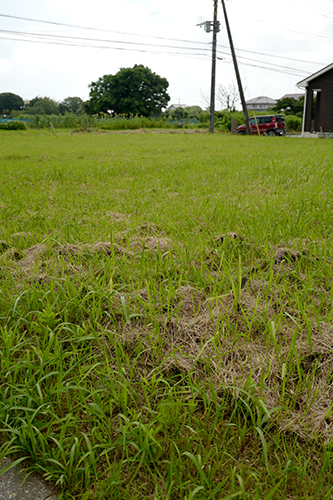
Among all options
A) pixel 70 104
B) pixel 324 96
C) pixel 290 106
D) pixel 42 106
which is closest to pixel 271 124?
pixel 324 96

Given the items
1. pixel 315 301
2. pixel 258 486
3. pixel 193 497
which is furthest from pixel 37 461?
pixel 315 301

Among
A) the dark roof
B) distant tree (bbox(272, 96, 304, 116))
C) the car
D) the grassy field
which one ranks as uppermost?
distant tree (bbox(272, 96, 304, 116))

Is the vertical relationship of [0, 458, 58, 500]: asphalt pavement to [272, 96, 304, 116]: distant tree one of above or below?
below

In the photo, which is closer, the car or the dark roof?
the dark roof

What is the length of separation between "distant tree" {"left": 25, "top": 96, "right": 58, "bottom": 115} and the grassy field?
107432 millimetres

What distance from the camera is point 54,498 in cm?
124

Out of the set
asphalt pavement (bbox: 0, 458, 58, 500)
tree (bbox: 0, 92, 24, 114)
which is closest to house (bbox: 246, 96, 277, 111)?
tree (bbox: 0, 92, 24, 114)

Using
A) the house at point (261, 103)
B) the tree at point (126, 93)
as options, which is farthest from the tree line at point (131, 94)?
the house at point (261, 103)

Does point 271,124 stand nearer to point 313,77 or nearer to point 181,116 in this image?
point 313,77

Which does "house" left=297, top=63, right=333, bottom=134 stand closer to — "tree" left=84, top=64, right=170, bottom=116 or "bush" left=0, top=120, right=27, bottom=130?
"bush" left=0, top=120, right=27, bottom=130

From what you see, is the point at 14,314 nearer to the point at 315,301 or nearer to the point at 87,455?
the point at 87,455

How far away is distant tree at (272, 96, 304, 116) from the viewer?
159ft

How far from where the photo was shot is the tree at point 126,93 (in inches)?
2470

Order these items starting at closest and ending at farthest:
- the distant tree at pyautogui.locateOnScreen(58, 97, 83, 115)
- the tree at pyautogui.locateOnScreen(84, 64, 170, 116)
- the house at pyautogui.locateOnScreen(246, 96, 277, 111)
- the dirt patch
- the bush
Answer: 1. the dirt patch
2. the bush
3. the tree at pyautogui.locateOnScreen(84, 64, 170, 116)
4. the house at pyautogui.locateOnScreen(246, 96, 277, 111)
5. the distant tree at pyautogui.locateOnScreen(58, 97, 83, 115)
